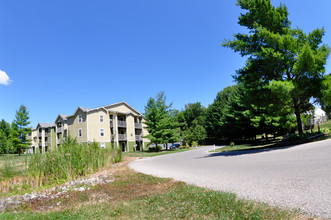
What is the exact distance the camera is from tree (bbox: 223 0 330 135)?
13938mm

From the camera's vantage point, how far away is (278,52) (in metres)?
13.8

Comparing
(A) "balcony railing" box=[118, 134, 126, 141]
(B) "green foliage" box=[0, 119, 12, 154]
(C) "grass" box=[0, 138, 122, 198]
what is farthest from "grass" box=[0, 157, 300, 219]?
(A) "balcony railing" box=[118, 134, 126, 141]

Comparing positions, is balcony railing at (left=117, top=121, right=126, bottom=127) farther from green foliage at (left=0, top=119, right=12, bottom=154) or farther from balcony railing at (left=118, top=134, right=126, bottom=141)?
green foliage at (left=0, top=119, right=12, bottom=154)

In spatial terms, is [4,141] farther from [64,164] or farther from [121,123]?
[121,123]

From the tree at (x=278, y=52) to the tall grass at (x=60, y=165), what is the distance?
13.3 metres

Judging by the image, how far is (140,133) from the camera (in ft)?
138

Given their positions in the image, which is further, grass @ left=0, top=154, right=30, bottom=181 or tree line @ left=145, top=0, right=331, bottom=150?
tree line @ left=145, top=0, right=331, bottom=150

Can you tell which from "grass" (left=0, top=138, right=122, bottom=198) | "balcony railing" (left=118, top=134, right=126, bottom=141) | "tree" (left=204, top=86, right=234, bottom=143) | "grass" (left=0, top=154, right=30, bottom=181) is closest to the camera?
"grass" (left=0, top=138, right=122, bottom=198)

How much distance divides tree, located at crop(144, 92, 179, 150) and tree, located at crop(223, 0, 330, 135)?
17.3 metres

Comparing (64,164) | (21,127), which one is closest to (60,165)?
(64,164)

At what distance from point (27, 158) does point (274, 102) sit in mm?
16855

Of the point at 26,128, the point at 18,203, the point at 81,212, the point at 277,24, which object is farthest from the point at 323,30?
the point at 26,128

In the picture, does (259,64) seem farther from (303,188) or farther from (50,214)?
(50,214)

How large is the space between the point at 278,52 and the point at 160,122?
69.1ft
